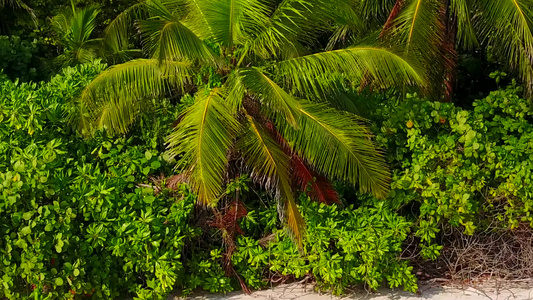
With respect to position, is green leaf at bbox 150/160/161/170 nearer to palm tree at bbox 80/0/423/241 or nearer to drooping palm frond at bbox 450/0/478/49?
palm tree at bbox 80/0/423/241

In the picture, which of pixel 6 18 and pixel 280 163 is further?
pixel 6 18

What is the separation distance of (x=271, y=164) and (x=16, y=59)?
20.0 feet

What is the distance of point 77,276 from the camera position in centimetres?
603

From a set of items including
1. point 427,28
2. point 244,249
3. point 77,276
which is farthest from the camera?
point 427,28

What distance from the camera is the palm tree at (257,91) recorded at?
6062 millimetres

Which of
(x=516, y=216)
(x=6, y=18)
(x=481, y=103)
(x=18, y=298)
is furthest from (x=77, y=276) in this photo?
(x=6, y=18)

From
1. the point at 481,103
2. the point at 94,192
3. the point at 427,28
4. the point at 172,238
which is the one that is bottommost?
the point at 172,238

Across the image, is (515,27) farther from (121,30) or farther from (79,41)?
(79,41)

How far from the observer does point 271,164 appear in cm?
622

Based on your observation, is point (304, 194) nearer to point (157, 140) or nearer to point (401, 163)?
point (401, 163)

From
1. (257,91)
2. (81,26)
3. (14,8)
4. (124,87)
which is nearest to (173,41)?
(257,91)

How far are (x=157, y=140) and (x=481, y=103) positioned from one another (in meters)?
3.83

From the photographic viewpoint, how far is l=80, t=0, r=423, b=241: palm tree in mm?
6062

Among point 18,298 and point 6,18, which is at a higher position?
point 6,18
